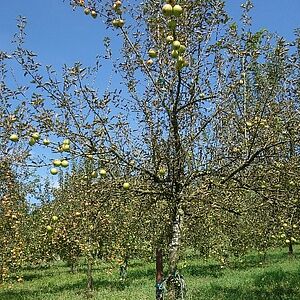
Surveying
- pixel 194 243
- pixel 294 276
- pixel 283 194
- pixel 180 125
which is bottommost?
pixel 294 276

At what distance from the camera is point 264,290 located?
41.3 feet

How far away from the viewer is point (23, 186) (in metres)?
14.7

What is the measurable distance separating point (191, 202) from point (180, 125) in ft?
3.06

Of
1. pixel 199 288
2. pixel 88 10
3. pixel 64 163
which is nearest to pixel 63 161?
pixel 64 163

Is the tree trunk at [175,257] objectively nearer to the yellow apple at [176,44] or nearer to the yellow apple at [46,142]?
the yellow apple at [46,142]

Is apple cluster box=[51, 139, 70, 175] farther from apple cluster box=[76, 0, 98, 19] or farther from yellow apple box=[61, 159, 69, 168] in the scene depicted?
apple cluster box=[76, 0, 98, 19]

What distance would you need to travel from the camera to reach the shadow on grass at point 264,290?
38.0ft

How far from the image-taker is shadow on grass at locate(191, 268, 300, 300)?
1158cm

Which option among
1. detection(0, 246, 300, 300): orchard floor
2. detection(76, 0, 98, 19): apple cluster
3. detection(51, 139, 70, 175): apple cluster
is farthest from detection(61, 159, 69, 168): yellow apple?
detection(0, 246, 300, 300): orchard floor

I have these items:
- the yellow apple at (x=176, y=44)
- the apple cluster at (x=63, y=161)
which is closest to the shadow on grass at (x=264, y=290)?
the apple cluster at (x=63, y=161)

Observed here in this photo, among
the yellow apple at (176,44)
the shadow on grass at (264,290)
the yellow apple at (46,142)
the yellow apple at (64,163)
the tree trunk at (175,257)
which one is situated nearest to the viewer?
the yellow apple at (176,44)

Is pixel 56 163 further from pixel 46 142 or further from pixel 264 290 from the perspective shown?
pixel 264 290

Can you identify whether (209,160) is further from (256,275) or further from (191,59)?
(256,275)

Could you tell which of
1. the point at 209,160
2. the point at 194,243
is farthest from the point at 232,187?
the point at 194,243
